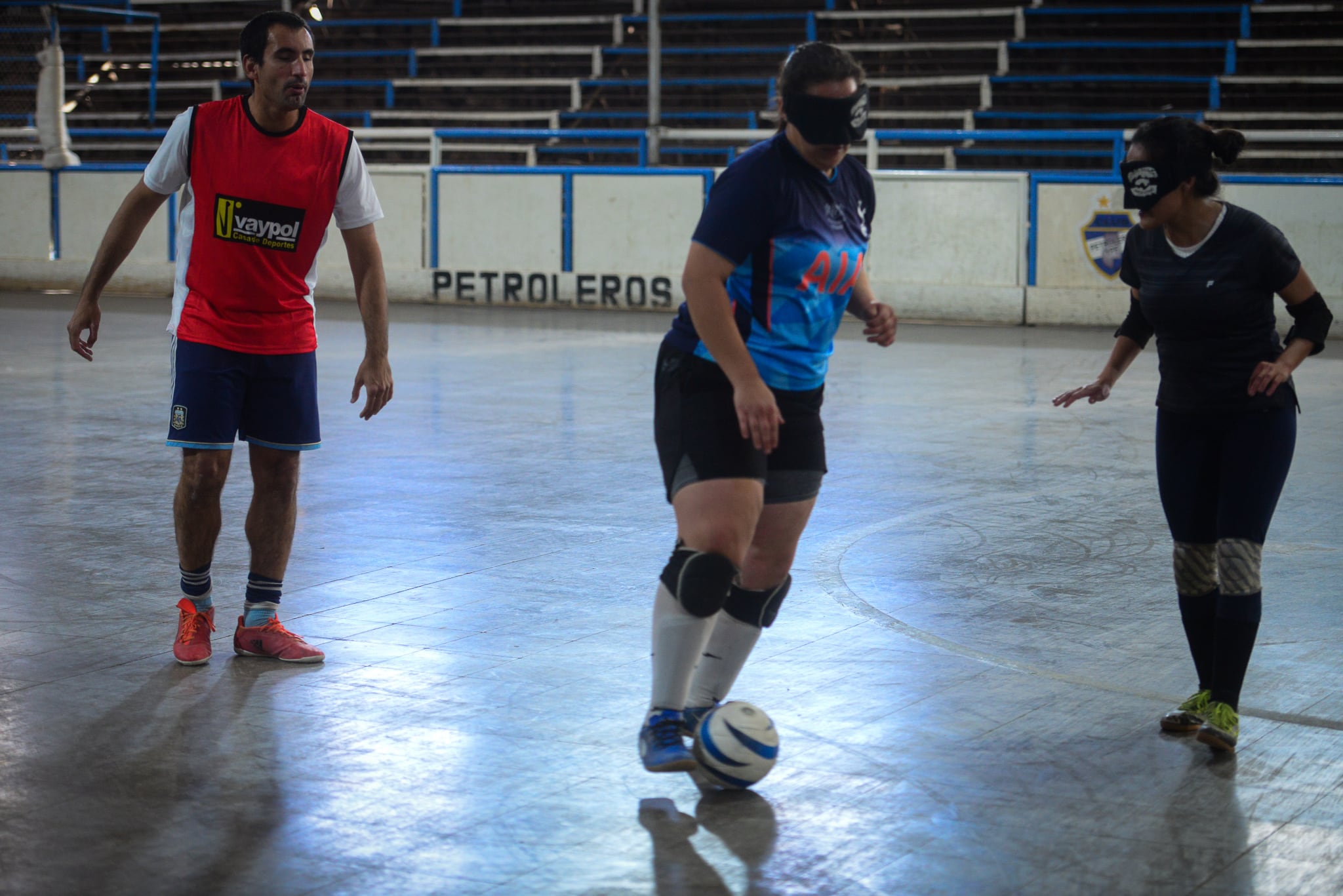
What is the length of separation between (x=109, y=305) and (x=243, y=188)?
16.1m

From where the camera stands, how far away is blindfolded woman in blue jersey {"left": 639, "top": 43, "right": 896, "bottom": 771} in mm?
3832

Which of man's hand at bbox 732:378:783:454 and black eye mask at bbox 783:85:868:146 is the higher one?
black eye mask at bbox 783:85:868:146

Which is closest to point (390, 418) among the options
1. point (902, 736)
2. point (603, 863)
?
point (902, 736)

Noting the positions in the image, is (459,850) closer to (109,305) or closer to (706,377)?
(706,377)

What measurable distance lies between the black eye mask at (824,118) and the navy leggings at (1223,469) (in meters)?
1.31

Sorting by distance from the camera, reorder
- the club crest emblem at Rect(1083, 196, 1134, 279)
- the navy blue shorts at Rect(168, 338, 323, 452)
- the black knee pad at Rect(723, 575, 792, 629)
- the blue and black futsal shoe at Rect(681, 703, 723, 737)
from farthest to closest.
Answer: the club crest emblem at Rect(1083, 196, 1134, 279)
the navy blue shorts at Rect(168, 338, 323, 452)
the black knee pad at Rect(723, 575, 792, 629)
the blue and black futsal shoe at Rect(681, 703, 723, 737)

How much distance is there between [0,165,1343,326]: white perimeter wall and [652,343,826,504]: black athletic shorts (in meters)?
14.0

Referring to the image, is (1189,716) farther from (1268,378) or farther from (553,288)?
(553,288)

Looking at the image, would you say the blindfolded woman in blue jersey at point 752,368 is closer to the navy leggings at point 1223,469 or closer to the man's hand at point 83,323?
the navy leggings at point 1223,469

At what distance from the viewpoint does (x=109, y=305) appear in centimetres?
2008

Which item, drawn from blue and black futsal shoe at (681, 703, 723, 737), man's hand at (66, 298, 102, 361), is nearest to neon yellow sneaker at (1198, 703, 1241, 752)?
blue and black futsal shoe at (681, 703, 723, 737)

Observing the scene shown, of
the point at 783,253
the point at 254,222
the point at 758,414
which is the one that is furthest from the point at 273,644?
the point at 783,253

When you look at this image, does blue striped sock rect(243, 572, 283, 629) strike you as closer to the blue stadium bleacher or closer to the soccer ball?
the soccer ball

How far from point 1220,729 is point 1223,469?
27.1 inches
